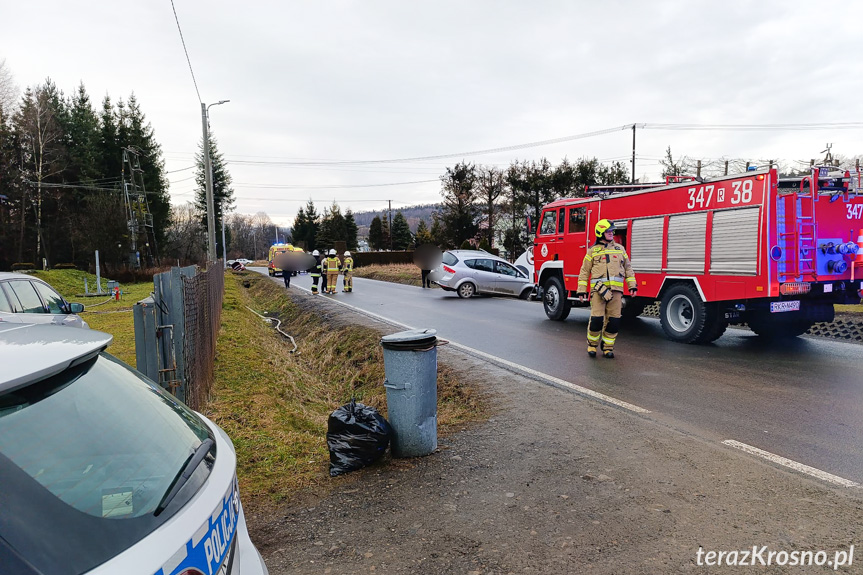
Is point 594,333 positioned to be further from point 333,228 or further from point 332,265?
point 333,228

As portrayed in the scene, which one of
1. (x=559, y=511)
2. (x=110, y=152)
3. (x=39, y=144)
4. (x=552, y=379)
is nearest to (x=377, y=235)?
(x=110, y=152)

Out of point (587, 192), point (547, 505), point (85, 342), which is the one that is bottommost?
point (547, 505)

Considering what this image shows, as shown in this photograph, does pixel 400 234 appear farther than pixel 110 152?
Yes

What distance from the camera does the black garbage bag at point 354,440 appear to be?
4148 millimetres

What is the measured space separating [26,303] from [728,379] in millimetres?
A: 8647

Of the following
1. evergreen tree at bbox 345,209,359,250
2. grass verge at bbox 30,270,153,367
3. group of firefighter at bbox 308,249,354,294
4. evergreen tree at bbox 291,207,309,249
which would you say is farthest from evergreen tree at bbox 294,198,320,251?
group of firefighter at bbox 308,249,354,294

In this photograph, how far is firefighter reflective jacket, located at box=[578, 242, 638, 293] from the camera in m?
7.92

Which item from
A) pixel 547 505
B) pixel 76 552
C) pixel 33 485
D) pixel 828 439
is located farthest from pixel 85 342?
pixel 828 439

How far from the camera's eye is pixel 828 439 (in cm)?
451

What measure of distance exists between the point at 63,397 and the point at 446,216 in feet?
132

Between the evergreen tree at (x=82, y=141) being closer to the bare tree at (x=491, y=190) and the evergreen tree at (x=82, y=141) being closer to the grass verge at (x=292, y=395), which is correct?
the bare tree at (x=491, y=190)

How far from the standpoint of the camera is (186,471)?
65.6 inches

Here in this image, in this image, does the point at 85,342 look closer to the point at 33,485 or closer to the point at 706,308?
the point at 33,485

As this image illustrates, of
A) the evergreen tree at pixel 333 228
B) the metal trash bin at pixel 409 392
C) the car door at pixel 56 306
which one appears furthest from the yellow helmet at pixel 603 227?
the evergreen tree at pixel 333 228
